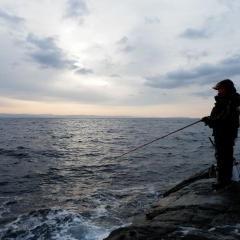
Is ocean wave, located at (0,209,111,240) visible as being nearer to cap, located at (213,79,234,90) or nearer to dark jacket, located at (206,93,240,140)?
dark jacket, located at (206,93,240,140)

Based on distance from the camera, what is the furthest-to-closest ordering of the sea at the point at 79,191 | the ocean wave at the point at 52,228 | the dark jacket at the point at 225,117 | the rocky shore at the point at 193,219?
the sea at the point at 79,191
the ocean wave at the point at 52,228
the dark jacket at the point at 225,117
the rocky shore at the point at 193,219

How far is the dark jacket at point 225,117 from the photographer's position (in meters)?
8.78

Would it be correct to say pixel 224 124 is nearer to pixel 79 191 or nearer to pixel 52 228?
pixel 52 228

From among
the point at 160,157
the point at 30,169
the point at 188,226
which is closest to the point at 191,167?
the point at 160,157

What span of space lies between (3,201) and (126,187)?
204 inches

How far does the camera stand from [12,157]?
28.0 metres

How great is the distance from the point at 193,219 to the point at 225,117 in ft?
8.59

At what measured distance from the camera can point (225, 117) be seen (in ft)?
29.0

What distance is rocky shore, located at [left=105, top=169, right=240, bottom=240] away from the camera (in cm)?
673

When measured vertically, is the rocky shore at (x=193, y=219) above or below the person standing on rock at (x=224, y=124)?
below

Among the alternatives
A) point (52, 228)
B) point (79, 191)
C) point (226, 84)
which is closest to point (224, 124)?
point (226, 84)

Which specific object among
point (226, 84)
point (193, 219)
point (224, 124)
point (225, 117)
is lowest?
point (193, 219)

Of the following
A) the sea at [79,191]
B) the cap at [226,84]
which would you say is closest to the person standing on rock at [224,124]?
the cap at [226,84]

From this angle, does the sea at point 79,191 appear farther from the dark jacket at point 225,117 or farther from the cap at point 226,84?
the cap at point 226,84
